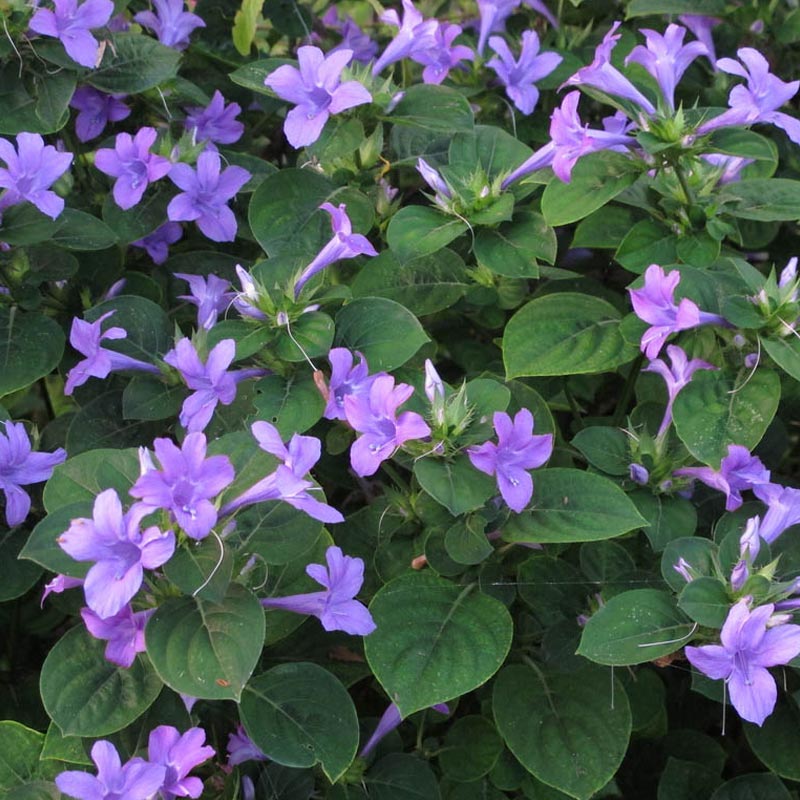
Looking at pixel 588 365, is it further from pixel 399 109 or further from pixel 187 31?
pixel 187 31

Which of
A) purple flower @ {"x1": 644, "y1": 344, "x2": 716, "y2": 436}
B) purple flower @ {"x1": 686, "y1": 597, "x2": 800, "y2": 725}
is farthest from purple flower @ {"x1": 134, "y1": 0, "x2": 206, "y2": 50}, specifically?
purple flower @ {"x1": 686, "y1": 597, "x2": 800, "y2": 725}

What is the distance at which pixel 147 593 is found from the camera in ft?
4.47

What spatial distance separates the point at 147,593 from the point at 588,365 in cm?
73

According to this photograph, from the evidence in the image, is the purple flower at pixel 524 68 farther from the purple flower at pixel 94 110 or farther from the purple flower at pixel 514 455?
the purple flower at pixel 514 455

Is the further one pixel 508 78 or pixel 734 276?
pixel 508 78

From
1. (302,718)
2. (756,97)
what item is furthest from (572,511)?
(756,97)

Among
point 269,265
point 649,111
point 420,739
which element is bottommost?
point 420,739

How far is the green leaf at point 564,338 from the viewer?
5.45 feet

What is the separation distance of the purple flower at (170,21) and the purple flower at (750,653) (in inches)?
59.5

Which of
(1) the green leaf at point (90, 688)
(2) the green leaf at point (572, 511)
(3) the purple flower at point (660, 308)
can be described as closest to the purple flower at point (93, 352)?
(1) the green leaf at point (90, 688)

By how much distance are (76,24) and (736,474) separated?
4.13ft

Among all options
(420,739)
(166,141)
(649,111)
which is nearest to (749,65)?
(649,111)

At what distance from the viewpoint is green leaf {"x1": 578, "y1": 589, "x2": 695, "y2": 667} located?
135cm

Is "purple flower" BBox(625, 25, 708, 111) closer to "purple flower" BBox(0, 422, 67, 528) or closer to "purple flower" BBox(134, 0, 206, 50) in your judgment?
"purple flower" BBox(134, 0, 206, 50)
